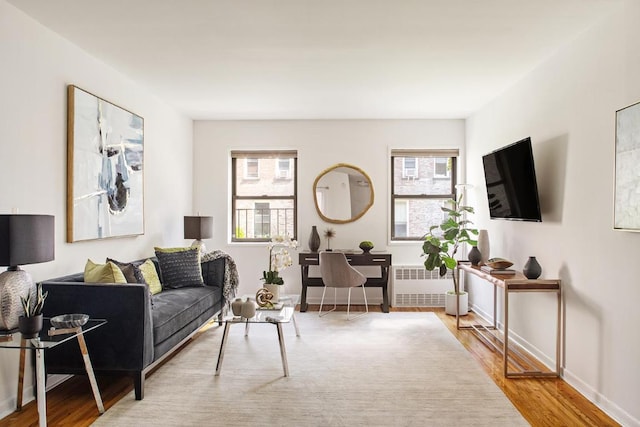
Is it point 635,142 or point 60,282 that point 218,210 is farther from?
point 635,142

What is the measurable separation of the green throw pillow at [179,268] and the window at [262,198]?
1699 millimetres

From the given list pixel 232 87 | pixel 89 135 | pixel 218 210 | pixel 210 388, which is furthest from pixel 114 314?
pixel 218 210

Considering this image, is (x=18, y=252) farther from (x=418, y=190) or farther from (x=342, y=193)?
(x=418, y=190)

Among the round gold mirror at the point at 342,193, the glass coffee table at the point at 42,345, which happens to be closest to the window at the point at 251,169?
the round gold mirror at the point at 342,193

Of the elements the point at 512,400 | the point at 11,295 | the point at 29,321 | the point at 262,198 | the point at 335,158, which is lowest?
the point at 512,400

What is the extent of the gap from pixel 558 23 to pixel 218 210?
462 cm

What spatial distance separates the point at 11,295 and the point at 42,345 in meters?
0.41

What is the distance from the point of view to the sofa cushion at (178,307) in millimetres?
3206

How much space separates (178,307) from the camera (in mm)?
3588

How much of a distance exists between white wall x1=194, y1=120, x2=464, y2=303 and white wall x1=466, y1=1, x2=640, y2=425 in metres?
1.94

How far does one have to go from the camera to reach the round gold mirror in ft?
19.7

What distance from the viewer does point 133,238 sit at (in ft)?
14.2

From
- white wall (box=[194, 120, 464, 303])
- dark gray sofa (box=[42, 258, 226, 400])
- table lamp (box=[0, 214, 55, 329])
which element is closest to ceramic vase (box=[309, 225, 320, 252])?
white wall (box=[194, 120, 464, 303])

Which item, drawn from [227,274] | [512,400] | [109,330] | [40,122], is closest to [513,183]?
Result: [512,400]
